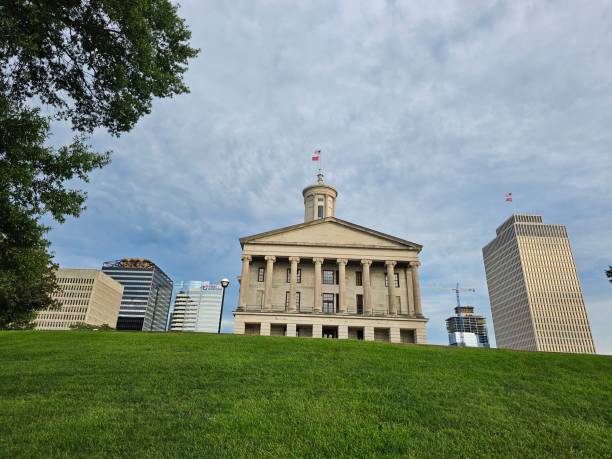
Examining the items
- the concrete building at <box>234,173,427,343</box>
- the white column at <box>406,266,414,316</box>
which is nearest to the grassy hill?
the concrete building at <box>234,173,427,343</box>

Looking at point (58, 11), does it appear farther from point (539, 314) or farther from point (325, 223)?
point (539, 314)

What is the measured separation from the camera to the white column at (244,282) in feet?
167

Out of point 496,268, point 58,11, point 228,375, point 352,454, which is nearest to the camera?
point 352,454

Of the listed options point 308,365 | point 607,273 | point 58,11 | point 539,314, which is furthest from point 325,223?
point 539,314

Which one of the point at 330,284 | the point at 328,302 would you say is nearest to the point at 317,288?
the point at 328,302

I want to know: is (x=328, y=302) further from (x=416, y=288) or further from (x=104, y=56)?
(x=104, y=56)

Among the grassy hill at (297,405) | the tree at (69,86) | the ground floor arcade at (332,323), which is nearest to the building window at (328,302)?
the ground floor arcade at (332,323)

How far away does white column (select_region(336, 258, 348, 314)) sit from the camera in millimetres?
50772

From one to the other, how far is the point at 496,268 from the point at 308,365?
210238mm

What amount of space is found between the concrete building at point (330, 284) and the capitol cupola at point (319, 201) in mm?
10196

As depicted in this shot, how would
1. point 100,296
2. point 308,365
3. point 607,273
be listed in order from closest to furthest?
point 308,365, point 607,273, point 100,296

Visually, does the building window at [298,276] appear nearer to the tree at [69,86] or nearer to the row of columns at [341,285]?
the row of columns at [341,285]

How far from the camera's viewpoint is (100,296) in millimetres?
152000

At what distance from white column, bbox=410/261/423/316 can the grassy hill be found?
33.1 meters
